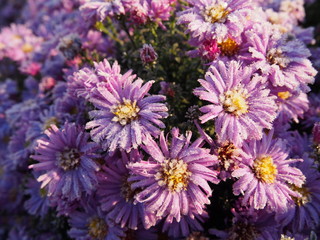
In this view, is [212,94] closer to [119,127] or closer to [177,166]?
[177,166]

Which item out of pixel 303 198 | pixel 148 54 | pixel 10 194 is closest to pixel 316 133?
pixel 303 198

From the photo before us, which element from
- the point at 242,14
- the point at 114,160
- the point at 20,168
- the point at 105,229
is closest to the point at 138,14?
the point at 242,14

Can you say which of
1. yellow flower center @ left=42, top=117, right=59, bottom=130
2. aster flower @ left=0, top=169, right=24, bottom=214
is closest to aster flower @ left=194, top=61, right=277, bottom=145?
yellow flower center @ left=42, top=117, right=59, bottom=130

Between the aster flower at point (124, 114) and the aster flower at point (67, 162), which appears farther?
the aster flower at point (67, 162)

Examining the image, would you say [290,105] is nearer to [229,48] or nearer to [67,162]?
[229,48]

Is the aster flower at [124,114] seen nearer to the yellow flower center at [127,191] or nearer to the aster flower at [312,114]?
the yellow flower center at [127,191]

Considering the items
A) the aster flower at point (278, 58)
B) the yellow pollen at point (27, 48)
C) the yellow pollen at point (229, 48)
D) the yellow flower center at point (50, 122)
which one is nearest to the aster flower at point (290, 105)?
the aster flower at point (278, 58)
